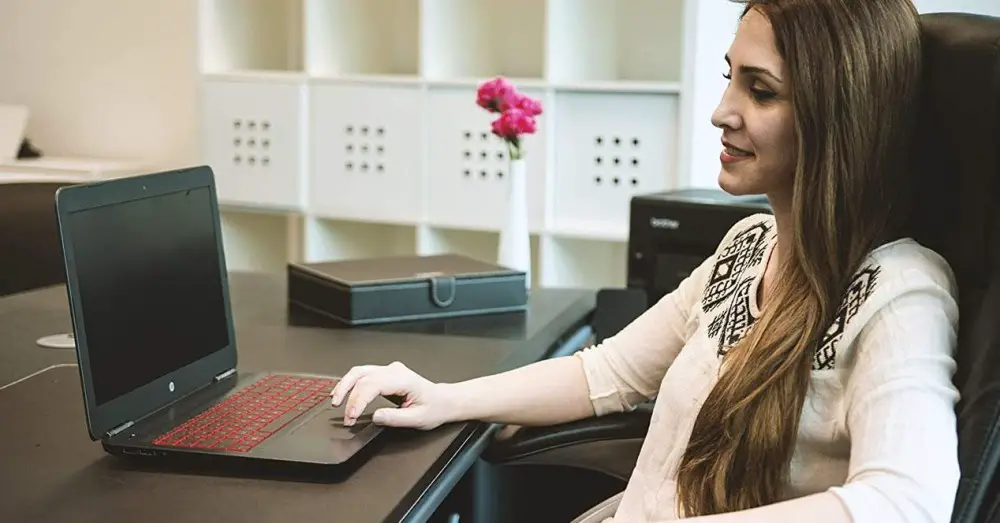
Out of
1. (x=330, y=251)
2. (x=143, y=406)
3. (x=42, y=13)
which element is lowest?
(x=330, y=251)

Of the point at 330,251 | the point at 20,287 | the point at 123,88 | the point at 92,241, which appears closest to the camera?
the point at 92,241

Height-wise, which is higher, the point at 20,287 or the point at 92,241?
the point at 92,241

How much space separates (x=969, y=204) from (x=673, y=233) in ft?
4.67

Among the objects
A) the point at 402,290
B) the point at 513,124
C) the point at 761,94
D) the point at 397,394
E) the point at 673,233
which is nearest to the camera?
the point at 761,94

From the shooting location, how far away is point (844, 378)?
4.17 ft

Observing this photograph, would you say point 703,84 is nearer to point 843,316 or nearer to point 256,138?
point 256,138

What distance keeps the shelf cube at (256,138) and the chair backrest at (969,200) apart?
2680 millimetres

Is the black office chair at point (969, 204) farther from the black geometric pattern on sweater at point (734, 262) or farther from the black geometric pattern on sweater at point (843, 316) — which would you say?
the black geometric pattern on sweater at point (734, 262)

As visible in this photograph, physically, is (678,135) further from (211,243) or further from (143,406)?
(143,406)

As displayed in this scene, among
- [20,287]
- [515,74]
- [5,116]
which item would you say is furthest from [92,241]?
[5,116]

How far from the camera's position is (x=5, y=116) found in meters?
4.16

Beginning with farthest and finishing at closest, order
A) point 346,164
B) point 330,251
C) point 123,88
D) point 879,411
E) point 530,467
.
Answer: point 123,88 < point 330,251 < point 346,164 < point 530,467 < point 879,411

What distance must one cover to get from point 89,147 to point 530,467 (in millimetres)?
3071

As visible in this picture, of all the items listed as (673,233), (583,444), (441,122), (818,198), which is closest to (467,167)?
(441,122)
